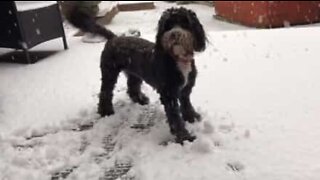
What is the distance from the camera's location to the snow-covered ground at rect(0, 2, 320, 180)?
2.49 m

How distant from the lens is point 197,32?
2.66 m

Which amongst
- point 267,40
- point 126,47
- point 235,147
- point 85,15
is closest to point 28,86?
point 85,15

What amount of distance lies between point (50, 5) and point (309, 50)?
347cm

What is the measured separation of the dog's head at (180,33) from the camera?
8.46ft

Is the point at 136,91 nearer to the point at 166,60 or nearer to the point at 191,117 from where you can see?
the point at 191,117

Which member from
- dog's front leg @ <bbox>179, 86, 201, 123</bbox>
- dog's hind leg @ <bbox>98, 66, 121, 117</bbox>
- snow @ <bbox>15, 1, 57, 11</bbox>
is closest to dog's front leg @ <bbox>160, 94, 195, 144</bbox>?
dog's front leg @ <bbox>179, 86, 201, 123</bbox>

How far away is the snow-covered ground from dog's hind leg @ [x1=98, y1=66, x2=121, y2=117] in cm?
8

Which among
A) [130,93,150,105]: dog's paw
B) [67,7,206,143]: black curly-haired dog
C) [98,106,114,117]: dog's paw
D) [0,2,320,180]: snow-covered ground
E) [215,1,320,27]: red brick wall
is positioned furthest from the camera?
[215,1,320,27]: red brick wall

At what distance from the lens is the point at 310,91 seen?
3.45 m

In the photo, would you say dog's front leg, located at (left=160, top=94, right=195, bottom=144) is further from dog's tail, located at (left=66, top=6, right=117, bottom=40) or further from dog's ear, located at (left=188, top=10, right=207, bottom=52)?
dog's tail, located at (left=66, top=6, right=117, bottom=40)

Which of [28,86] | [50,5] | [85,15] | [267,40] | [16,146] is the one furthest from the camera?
[50,5]

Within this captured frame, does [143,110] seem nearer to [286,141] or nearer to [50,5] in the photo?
[286,141]

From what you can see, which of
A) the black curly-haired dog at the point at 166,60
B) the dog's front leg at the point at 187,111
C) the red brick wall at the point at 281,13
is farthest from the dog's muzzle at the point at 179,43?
the red brick wall at the point at 281,13

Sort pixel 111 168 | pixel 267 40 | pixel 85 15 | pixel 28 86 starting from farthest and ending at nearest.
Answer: pixel 267 40 < pixel 28 86 < pixel 85 15 < pixel 111 168
